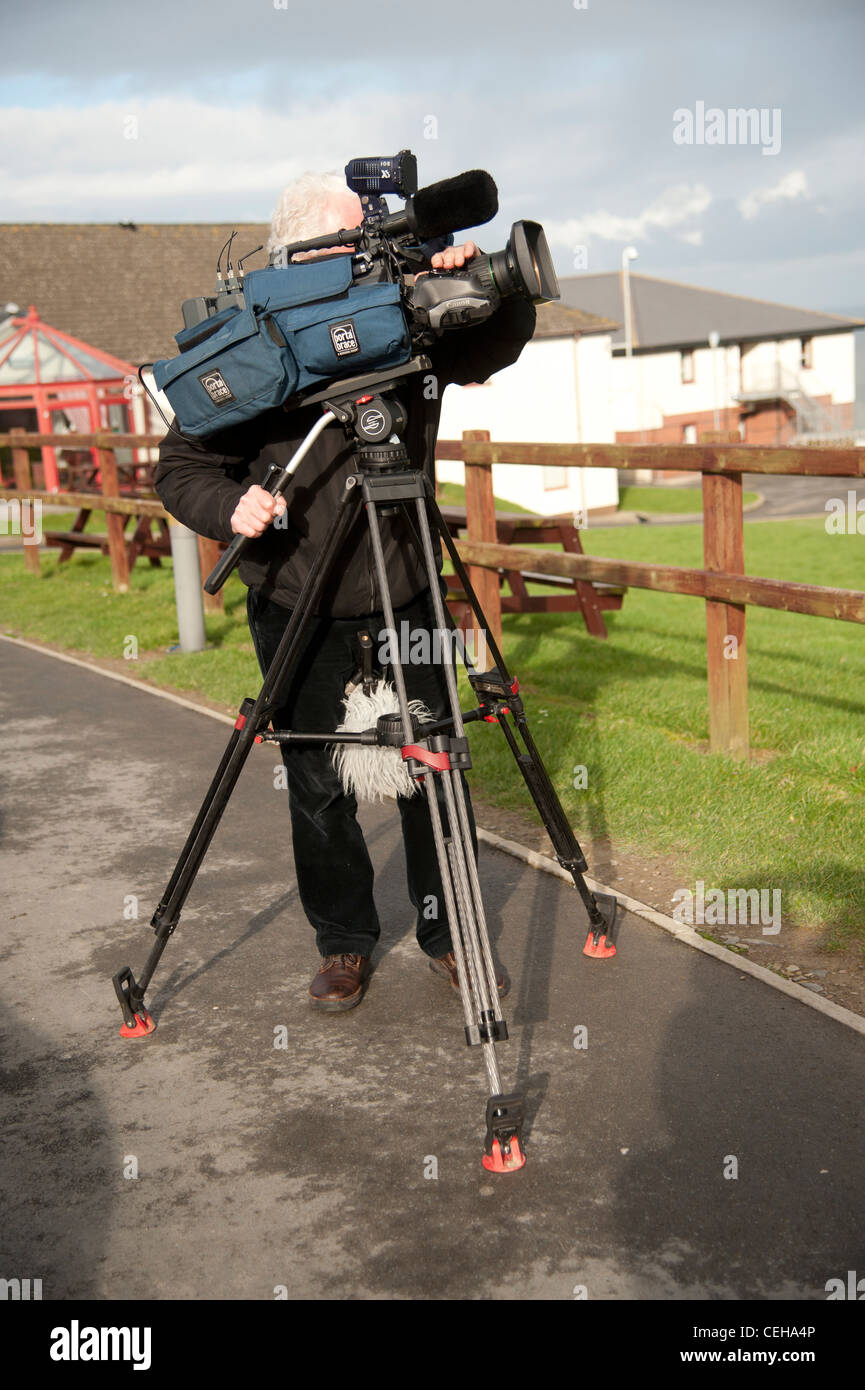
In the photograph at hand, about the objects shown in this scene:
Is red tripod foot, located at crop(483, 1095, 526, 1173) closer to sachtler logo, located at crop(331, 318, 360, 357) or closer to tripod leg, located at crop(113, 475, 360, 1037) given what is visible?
tripod leg, located at crop(113, 475, 360, 1037)

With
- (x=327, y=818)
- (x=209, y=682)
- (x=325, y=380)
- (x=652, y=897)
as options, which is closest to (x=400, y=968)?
(x=327, y=818)

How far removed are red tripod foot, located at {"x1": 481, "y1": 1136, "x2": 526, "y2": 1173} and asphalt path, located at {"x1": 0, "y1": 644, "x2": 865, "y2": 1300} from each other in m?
0.03

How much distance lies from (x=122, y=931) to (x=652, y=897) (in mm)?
1902

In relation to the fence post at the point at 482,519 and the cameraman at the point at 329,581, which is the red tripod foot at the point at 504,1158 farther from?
the fence post at the point at 482,519

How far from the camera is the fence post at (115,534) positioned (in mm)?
12773

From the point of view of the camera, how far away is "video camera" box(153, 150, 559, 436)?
336cm

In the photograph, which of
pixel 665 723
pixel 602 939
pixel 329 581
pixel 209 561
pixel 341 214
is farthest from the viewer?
pixel 209 561

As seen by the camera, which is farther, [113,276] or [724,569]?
[113,276]

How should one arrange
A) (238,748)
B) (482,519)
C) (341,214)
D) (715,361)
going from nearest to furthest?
(341,214) < (238,748) < (482,519) < (715,361)

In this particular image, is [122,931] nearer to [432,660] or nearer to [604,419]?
[432,660]

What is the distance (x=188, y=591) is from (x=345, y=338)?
6.67 m


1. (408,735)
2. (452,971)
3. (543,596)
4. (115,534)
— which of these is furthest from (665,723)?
(115,534)

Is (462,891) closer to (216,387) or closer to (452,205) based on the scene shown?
(216,387)

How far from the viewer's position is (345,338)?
3389 millimetres
